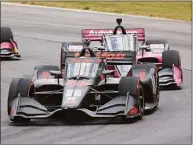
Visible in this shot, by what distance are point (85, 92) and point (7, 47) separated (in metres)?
8.89

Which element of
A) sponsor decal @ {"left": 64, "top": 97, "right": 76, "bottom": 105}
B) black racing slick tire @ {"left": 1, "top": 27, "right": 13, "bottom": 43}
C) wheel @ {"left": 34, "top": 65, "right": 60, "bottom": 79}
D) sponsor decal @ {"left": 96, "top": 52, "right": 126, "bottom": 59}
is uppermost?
sponsor decal @ {"left": 96, "top": 52, "right": 126, "bottom": 59}

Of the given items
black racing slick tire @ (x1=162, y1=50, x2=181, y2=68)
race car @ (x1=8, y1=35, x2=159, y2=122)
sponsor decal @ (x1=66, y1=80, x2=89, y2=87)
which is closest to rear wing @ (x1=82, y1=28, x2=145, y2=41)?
black racing slick tire @ (x1=162, y1=50, x2=181, y2=68)

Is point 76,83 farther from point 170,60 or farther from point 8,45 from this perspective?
point 8,45

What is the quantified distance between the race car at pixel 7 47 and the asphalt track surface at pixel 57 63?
0.33 meters

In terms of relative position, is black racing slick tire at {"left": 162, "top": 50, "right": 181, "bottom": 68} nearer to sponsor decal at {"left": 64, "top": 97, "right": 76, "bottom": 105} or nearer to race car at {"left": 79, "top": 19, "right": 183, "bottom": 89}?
race car at {"left": 79, "top": 19, "right": 183, "bottom": 89}

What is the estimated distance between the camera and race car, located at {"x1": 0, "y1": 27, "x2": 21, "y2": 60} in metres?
23.3

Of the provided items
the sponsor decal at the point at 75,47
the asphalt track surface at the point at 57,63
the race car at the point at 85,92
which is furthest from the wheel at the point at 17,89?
the sponsor decal at the point at 75,47

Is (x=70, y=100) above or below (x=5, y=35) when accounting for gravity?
below

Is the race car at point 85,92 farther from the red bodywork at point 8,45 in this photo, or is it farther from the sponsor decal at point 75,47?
the red bodywork at point 8,45

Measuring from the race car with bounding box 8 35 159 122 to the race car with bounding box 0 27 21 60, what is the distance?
6.67 meters

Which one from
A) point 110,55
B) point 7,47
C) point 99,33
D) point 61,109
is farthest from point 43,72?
point 7,47

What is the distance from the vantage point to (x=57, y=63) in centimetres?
2312

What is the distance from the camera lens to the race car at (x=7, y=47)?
2333cm

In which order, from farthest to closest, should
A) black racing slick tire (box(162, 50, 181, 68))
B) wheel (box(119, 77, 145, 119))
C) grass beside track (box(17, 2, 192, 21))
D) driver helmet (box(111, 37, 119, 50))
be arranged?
1. grass beside track (box(17, 2, 192, 21))
2. black racing slick tire (box(162, 50, 181, 68))
3. driver helmet (box(111, 37, 119, 50))
4. wheel (box(119, 77, 145, 119))
